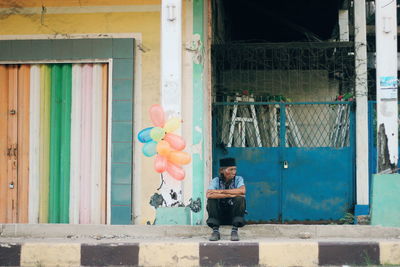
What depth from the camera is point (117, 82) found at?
28.1ft

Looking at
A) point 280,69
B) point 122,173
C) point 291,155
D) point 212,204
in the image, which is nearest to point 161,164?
point 212,204

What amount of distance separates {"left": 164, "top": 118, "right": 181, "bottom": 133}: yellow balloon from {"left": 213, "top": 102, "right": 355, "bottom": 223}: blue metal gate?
2.35 meters

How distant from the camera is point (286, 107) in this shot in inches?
380

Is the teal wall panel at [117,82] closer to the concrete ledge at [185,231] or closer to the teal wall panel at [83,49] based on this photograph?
the teal wall panel at [83,49]

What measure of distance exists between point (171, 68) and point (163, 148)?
95cm

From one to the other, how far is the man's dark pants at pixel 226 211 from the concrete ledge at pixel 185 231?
0.48 feet

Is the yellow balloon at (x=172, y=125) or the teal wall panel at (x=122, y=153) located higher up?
the yellow balloon at (x=172, y=125)

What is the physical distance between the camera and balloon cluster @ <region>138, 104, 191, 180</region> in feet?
23.5

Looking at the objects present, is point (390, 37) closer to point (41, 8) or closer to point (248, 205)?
point (248, 205)

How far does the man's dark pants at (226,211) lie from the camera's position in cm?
694

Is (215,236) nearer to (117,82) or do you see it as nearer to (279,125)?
(117,82)

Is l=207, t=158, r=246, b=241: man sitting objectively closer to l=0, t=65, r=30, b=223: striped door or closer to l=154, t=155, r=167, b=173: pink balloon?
l=154, t=155, r=167, b=173: pink balloon

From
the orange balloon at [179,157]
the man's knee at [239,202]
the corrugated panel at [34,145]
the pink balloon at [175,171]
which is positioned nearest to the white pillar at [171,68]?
A: the pink balloon at [175,171]

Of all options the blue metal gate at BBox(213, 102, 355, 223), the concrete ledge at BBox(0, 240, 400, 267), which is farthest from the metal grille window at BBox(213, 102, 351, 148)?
the concrete ledge at BBox(0, 240, 400, 267)
